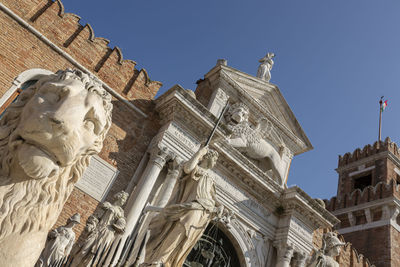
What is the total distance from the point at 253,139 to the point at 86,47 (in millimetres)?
4693

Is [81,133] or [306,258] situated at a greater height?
[306,258]

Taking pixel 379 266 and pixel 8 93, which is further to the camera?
pixel 379 266

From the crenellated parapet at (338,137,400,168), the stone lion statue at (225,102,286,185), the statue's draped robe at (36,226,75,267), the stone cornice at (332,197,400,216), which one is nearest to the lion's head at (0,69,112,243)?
the statue's draped robe at (36,226,75,267)

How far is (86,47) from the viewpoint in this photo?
7723 mm

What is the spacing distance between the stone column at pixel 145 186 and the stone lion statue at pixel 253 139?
2.21 m

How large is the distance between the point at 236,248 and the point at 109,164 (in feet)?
11.6

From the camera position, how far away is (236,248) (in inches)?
318

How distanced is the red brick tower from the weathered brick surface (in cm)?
1082

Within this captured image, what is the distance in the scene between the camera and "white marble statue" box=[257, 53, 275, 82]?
36.5ft

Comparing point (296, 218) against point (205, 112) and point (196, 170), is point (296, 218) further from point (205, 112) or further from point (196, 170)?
point (196, 170)

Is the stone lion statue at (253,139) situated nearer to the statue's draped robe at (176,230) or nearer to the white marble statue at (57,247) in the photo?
the statue's draped robe at (176,230)

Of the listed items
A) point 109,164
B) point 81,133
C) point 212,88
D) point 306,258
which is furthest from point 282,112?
point 81,133

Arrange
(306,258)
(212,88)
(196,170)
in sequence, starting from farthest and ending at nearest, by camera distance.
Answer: (212,88), (306,258), (196,170)

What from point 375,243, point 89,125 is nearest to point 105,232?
point 89,125
